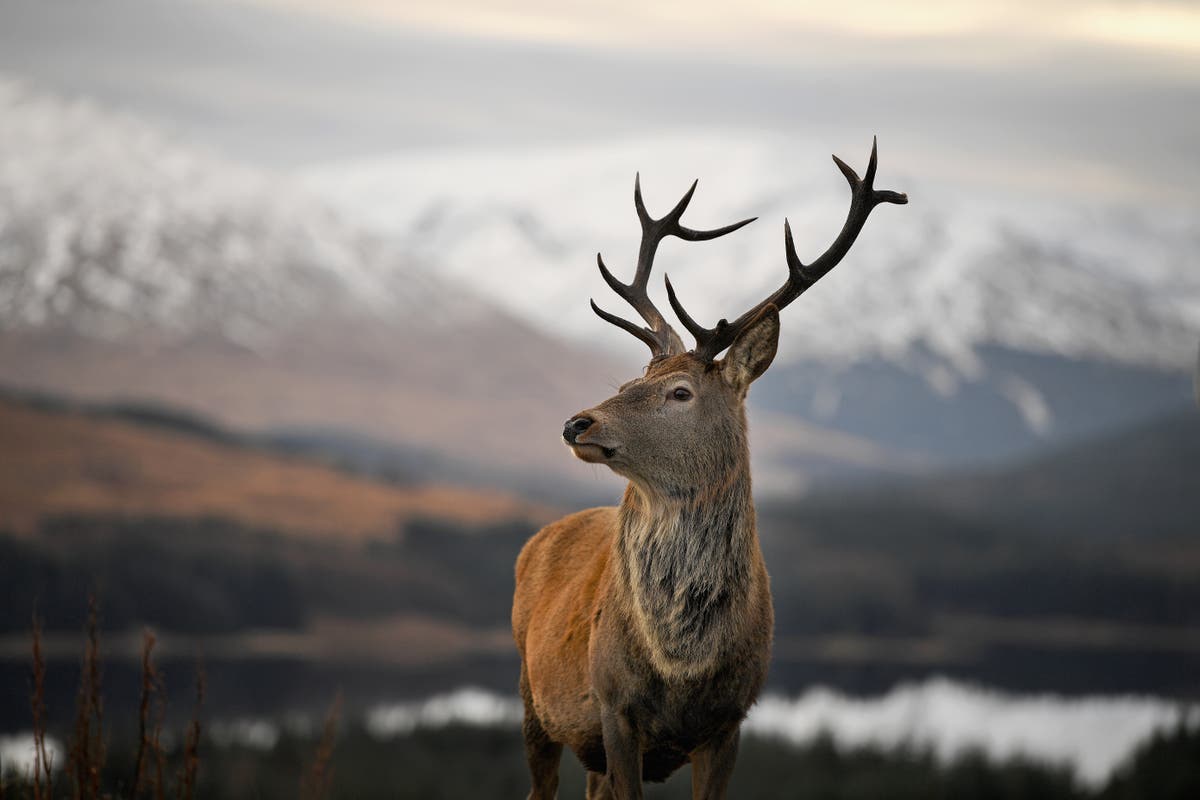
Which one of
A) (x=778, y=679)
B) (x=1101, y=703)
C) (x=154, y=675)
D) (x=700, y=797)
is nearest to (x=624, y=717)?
(x=700, y=797)

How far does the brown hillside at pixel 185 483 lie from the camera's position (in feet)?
223

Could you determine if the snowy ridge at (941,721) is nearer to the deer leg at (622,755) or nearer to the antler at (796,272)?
the antler at (796,272)

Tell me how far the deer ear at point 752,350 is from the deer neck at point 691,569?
1.33 ft

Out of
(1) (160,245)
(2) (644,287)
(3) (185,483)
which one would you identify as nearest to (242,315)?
(1) (160,245)

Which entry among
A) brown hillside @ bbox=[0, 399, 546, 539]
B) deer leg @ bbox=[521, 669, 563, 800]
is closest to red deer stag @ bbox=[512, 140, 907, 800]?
deer leg @ bbox=[521, 669, 563, 800]

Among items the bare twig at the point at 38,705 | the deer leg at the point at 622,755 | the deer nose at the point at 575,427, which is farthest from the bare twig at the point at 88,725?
the deer leg at the point at 622,755

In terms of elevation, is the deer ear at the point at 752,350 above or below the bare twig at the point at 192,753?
above

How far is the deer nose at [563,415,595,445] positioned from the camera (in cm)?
671

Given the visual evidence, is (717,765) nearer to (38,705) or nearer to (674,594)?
(674,594)

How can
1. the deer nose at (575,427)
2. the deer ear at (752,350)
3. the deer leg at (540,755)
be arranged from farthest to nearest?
the deer leg at (540,755) < the deer ear at (752,350) < the deer nose at (575,427)

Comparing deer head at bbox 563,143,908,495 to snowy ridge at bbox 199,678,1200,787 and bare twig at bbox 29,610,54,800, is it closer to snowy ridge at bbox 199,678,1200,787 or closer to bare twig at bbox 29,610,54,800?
bare twig at bbox 29,610,54,800

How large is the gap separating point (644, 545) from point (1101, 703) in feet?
121

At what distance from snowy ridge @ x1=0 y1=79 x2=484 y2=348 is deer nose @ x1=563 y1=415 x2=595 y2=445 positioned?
400 feet

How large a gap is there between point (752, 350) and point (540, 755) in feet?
7.67
